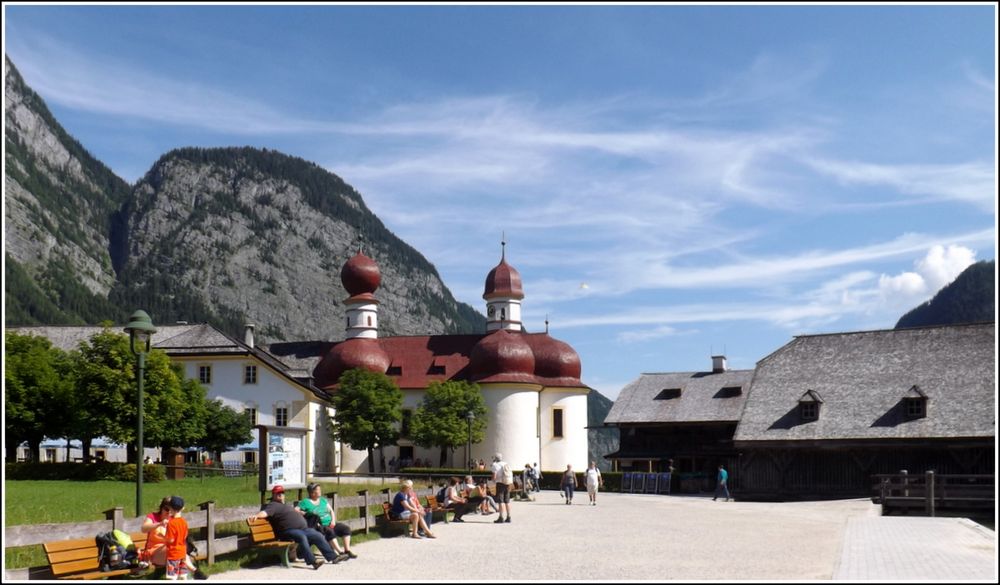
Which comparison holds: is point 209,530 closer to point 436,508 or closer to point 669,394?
point 436,508

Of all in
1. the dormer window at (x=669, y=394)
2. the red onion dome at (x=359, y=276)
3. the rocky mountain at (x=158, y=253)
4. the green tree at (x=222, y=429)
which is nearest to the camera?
the green tree at (x=222, y=429)

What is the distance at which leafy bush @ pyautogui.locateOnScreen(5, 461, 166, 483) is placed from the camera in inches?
1675

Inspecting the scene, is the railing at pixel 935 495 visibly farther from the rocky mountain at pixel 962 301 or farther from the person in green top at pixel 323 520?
the rocky mountain at pixel 962 301

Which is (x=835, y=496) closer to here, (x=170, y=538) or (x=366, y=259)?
(x=170, y=538)

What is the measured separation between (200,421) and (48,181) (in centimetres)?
15796

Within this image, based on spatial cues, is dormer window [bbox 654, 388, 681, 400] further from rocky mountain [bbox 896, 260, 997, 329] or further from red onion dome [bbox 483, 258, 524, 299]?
rocky mountain [bbox 896, 260, 997, 329]

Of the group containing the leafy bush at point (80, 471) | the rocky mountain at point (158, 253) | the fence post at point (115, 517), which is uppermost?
the rocky mountain at point (158, 253)

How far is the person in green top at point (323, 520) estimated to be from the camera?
16.6m

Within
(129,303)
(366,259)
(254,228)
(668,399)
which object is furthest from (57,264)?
(668,399)

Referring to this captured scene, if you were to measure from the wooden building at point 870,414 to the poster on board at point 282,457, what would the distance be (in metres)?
24.3

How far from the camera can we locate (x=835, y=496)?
39.4m

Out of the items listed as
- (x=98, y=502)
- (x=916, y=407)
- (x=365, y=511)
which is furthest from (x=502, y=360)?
(x=365, y=511)

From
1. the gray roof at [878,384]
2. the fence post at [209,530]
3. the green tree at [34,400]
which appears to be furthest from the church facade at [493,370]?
the fence post at [209,530]

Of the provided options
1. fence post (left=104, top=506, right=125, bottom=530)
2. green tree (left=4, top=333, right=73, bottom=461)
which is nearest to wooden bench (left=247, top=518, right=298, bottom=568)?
fence post (left=104, top=506, right=125, bottom=530)
